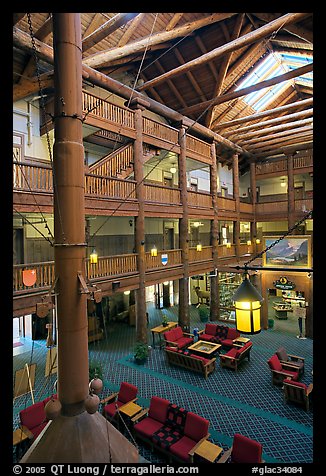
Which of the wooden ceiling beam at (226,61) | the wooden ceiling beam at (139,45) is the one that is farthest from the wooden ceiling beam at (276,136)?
the wooden ceiling beam at (139,45)

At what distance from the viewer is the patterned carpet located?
700 centimetres

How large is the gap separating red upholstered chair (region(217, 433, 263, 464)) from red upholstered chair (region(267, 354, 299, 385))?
14.9ft

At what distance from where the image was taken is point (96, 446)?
221cm

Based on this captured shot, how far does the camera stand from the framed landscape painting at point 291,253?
43.8 ft

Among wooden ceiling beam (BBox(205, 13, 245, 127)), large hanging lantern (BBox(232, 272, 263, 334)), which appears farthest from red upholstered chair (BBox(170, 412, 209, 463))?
wooden ceiling beam (BBox(205, 13, 245, 127))

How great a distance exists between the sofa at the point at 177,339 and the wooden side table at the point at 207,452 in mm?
6190

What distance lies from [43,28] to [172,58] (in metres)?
8.11

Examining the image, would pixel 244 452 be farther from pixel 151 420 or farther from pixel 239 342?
pixel 239 342

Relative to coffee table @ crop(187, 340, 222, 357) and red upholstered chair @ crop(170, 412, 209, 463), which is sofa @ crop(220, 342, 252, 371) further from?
red upholstered chair @ crop(170, 412, 209, 463)

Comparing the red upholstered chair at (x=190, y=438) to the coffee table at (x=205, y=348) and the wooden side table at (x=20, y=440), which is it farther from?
the coffee table at (x=205, y=348)

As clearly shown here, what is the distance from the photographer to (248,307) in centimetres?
491
